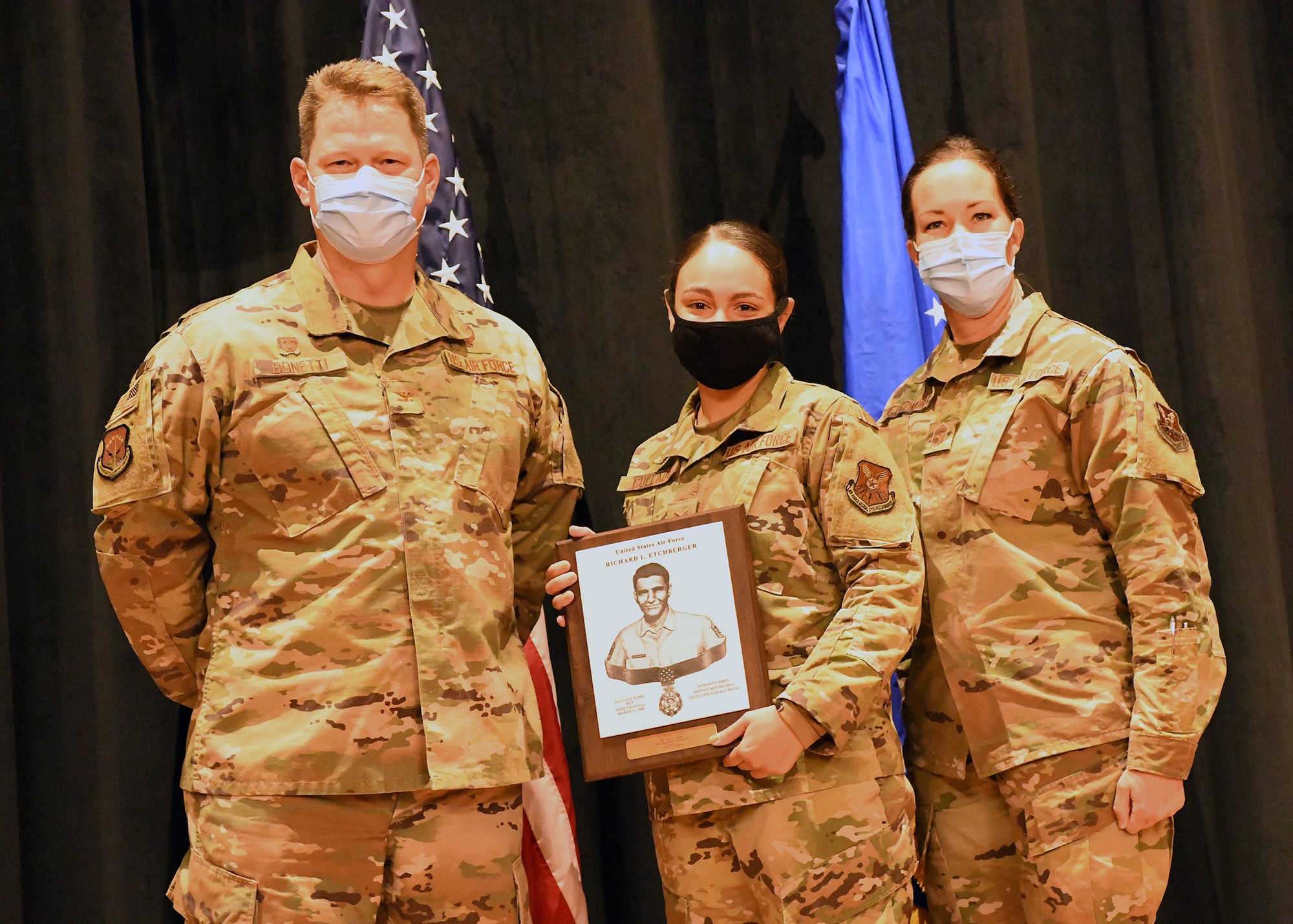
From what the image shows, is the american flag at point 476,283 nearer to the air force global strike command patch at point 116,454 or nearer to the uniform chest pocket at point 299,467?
the uniform chest pocket at point 299,467

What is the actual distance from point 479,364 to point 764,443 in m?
0.56

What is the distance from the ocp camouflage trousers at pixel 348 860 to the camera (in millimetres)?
2004

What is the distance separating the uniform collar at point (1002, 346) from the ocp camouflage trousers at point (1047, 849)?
2.57 feet

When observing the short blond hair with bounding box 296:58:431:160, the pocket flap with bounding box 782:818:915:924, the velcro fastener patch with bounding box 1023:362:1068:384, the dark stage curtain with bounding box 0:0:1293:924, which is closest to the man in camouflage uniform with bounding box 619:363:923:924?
the pocket flap with bounding box 782:818:915:924

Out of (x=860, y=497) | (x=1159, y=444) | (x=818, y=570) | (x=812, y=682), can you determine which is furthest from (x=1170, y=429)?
(x=812, y=682)

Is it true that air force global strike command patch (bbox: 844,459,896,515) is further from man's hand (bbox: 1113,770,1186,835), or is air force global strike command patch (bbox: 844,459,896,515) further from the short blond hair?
the short blond hair

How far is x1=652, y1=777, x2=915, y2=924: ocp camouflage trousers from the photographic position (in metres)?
2.14

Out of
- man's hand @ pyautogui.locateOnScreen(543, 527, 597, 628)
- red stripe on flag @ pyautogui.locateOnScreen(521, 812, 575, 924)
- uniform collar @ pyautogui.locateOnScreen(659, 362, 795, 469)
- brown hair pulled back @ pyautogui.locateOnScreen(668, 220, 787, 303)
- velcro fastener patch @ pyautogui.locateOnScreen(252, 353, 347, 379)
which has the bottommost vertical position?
red stripe on flag @ pyautogui.locateOnScreen(521, 812, 575, 924)

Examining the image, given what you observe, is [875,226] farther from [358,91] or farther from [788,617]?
[358,91]

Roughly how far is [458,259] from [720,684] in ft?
4.92

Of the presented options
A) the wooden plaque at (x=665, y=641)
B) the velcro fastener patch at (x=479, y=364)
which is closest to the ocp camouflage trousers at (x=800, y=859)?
the wooden plaque at (x=665, y=641)

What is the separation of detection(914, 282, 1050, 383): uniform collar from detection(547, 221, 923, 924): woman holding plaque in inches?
10.9

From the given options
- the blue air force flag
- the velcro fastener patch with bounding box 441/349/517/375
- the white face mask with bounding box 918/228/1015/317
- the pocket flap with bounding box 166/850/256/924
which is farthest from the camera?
the blue air force flag

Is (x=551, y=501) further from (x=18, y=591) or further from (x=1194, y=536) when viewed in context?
(x=18, y=591)
